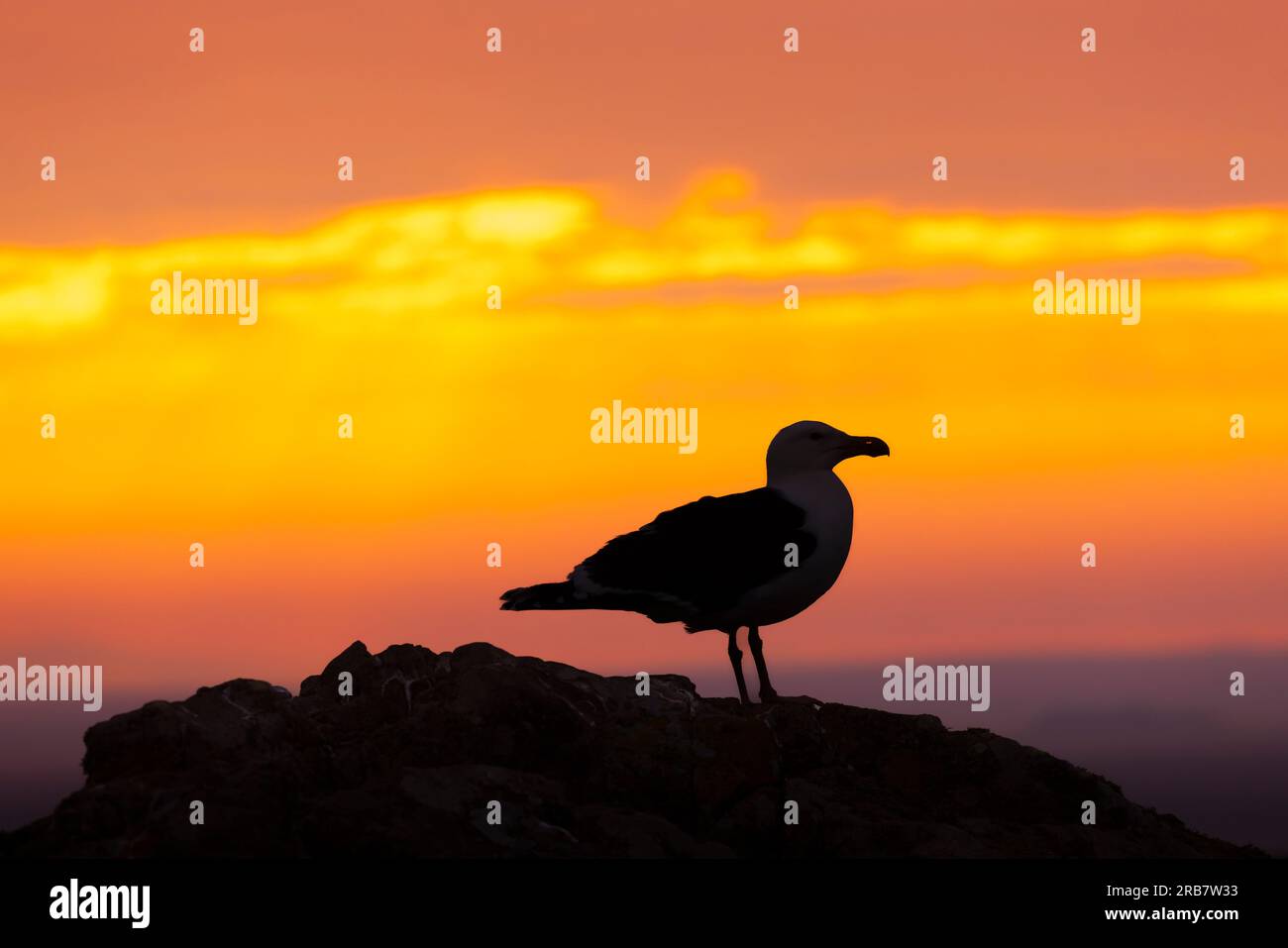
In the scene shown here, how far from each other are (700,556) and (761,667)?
1.27 m

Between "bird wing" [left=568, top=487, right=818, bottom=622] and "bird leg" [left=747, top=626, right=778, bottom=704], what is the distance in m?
0.60

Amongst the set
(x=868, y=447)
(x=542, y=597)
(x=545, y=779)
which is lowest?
(x=545, y=779)

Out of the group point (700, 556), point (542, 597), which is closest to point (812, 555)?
point (700, 556)

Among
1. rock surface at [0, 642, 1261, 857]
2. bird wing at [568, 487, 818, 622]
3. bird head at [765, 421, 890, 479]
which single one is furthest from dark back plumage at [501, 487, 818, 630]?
rock surface at [0, 642, 1261, 857]

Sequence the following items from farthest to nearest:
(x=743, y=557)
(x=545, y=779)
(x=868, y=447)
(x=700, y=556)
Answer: (x=868, y=447)
(x=700, y=556)
(x=743, y=557)
(x=545, y=779)

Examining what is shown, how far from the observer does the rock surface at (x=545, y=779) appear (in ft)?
38.9

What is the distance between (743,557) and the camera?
1546cm

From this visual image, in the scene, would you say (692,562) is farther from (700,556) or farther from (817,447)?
(817,447)

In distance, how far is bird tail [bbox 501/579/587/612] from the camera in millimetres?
16000

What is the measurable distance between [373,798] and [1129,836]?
22.8 feet

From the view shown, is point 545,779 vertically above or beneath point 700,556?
beneath

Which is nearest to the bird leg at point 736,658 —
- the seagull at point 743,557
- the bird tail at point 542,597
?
the seagull at point 743,557
